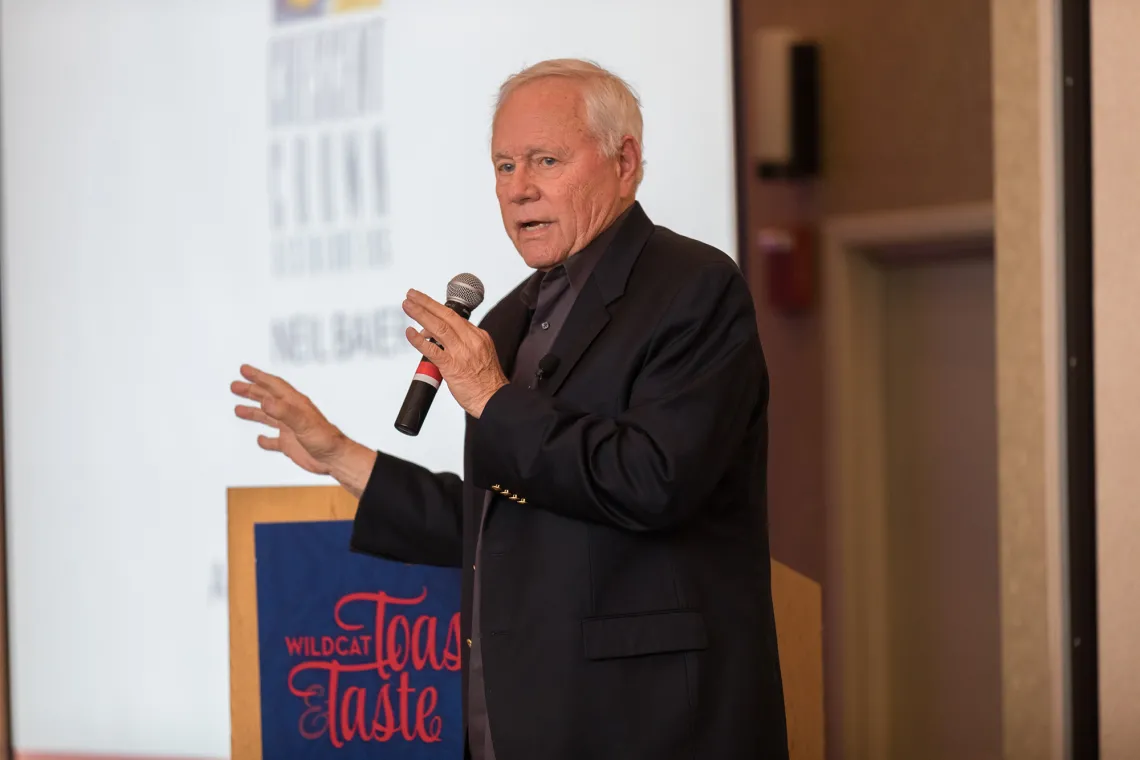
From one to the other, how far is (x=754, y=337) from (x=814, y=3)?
8.50 feet

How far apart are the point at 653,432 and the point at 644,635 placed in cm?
27

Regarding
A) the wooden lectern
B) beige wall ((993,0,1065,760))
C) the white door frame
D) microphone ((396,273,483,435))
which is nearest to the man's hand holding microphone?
microphone ((396,273,483,435))

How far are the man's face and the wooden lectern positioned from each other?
98 cm

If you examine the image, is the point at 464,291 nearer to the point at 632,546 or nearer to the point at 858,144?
the point at 632,546

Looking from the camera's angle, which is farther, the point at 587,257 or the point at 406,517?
the point at 406,517

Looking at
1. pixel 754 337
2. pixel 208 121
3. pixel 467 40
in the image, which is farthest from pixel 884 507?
pixel 754 337

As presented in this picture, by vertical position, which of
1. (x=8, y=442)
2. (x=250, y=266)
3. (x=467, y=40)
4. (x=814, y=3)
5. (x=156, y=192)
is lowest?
Answer: (x=8, y=442)

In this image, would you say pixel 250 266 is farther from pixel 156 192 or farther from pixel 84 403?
pixel 84 403

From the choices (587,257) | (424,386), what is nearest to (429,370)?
(424,386)

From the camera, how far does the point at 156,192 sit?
3270mm

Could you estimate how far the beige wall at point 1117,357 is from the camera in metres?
2.50

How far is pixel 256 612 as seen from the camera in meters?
2.58

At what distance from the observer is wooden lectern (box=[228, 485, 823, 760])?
2488mm

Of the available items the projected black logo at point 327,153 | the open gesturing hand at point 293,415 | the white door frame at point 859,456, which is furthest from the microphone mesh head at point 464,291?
the white door frame at point 859,456
